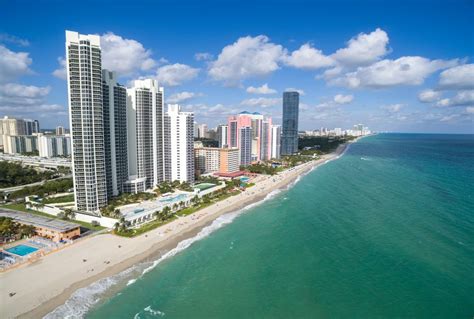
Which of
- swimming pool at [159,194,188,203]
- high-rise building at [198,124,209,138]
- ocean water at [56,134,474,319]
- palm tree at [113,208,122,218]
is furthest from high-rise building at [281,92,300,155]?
palm tree at [113,208,122,218]

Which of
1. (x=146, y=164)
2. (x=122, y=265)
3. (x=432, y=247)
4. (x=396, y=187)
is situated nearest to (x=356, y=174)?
(x=396, y=187)

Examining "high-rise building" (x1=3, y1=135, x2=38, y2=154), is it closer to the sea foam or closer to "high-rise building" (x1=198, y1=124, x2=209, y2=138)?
"high-rise building" (x1=198, y1=124, x2=209, y2=138)

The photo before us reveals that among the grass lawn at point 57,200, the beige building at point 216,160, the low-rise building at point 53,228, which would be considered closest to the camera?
the low-rise building at point 53,228

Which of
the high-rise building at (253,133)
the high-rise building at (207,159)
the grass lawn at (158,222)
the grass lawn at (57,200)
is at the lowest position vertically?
the grass lawn at (158,222)

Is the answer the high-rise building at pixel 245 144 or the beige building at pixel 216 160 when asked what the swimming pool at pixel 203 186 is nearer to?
the beige building at pixel 216 160

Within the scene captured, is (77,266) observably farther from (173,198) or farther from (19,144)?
(19,144)

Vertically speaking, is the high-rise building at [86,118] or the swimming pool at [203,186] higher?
the high-rise building at [86,118]

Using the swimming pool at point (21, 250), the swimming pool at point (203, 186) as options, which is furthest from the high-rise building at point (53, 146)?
the swimming pool at point (21, 250)
